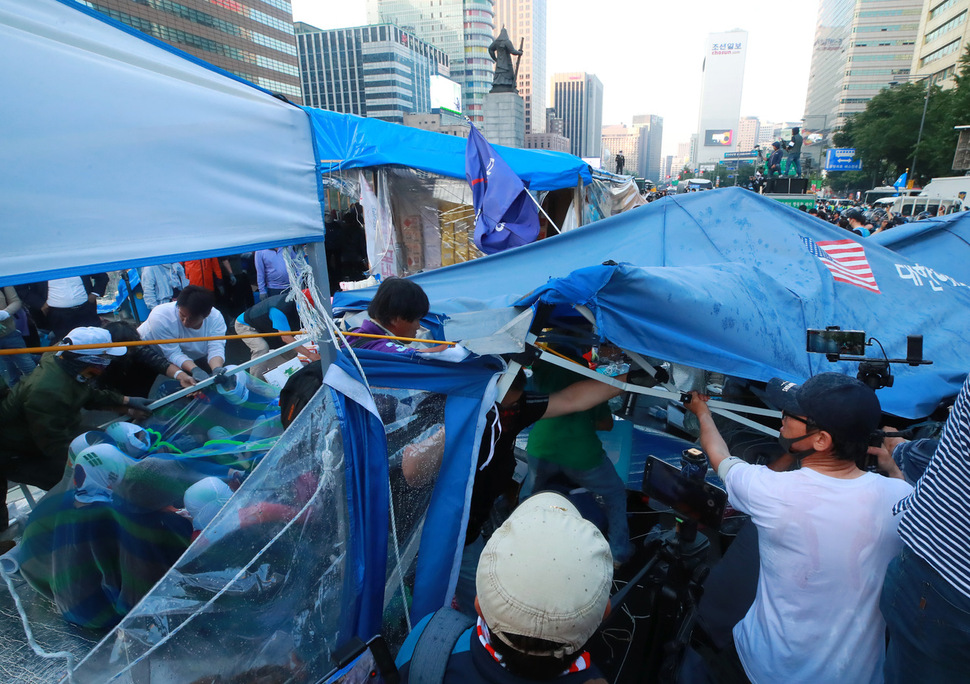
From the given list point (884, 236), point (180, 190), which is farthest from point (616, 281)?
point (884, 236)

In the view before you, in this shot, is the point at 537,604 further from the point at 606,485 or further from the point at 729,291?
the point at 606,485

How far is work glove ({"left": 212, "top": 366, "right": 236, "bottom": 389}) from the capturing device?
268 cm

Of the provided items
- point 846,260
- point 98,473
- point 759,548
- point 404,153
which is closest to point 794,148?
point 404,153

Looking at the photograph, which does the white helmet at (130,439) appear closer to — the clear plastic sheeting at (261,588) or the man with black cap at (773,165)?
the clear plastic sheeting at (261,588)

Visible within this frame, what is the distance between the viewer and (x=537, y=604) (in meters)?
1.03

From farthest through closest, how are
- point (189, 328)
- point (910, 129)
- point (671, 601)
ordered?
point (910, 129) → point (189, 328) → point (671, 601)

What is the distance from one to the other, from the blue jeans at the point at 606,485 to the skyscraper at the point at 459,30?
8995 centimetres

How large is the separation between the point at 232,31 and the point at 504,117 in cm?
5934

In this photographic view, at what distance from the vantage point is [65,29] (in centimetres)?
111

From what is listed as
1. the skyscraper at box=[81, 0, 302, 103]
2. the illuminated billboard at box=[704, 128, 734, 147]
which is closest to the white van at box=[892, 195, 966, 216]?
the skyscraper at box=[81, 0, 302, 103]

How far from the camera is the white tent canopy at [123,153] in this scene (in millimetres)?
995

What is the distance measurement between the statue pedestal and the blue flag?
7.28 meters

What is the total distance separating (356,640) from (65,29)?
174 centimetres

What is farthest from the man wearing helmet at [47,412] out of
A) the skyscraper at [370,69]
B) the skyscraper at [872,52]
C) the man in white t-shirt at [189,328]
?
the skyscraper at [370,69]
